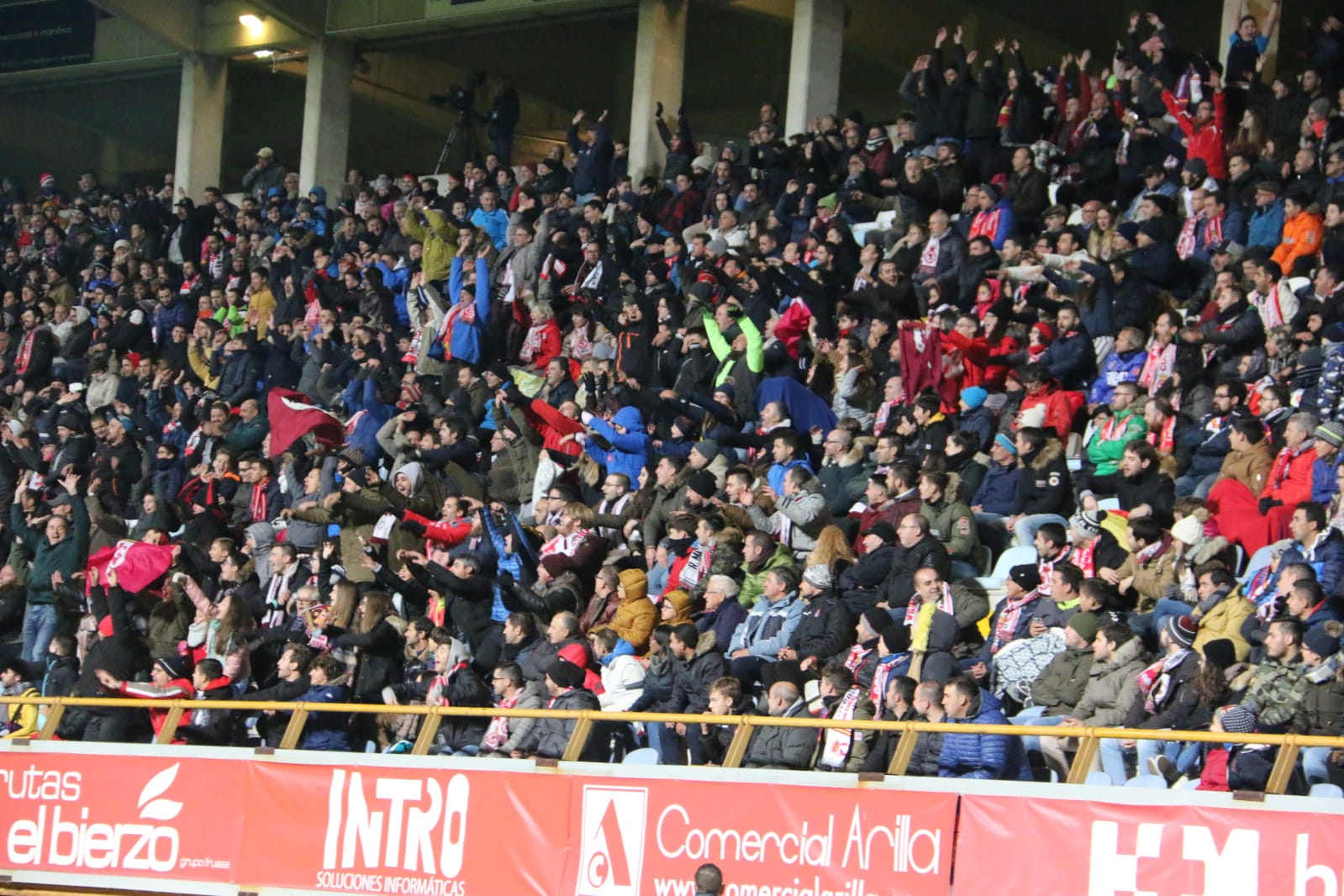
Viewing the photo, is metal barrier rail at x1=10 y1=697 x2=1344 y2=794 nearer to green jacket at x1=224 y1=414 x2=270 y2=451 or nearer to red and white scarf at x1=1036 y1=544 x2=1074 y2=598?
red and white scarf at x1=1036 y1=544 x2=1074 y2=598

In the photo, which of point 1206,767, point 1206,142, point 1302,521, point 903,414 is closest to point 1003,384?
point 903,414

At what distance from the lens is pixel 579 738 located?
29.7ft

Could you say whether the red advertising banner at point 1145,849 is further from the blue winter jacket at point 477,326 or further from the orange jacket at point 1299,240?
the blue winter jacket at point 477,326

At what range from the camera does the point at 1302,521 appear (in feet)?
32.1

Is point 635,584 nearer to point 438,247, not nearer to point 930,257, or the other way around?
point 930,257

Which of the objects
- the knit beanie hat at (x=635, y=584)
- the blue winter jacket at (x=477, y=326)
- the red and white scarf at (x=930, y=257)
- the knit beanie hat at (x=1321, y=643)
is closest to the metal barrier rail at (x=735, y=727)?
the knit beanie hat at (x=1321, y=643)

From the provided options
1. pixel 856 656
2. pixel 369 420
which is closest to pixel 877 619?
pixel 856 656

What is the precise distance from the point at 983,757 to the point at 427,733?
10.1 ft

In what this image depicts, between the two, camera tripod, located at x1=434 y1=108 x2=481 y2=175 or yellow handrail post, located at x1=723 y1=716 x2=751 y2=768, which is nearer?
yellow handrail post, located at x1=723 y1=716 x2=751 y2=768

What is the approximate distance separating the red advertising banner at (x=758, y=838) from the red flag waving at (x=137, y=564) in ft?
23.1

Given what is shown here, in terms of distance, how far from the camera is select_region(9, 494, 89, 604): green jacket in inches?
615

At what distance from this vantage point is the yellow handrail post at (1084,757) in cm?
749

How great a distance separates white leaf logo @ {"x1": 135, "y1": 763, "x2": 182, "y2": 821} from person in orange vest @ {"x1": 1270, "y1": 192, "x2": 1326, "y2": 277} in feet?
26.7

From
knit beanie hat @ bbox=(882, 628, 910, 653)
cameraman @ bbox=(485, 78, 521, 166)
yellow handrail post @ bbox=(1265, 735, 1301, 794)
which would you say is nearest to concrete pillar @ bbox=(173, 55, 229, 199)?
cameraman @ bbox=(485, 78, 521, 166)
